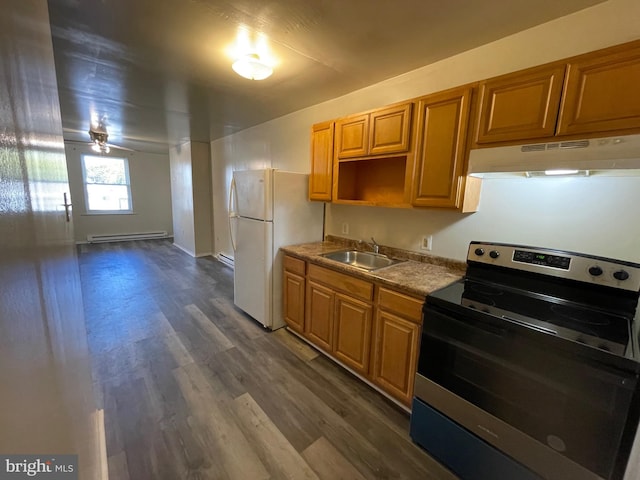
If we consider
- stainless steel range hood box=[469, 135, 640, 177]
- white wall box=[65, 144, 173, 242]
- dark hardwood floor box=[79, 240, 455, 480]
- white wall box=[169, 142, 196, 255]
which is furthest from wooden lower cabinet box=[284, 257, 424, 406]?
white wall box=[65, 144, 173, 242]

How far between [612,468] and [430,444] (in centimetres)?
79

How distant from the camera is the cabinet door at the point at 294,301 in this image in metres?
2.66

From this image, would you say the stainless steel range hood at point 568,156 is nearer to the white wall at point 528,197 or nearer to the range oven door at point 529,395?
the white wall at point 528,197

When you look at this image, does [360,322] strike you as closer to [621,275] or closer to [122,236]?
[621,275]

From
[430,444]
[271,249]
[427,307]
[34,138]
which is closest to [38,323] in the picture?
[34,138]

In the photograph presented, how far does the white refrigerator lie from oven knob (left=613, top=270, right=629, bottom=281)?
7.74 feet

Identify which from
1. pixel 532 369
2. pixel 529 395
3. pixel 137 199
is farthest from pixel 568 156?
pixel 137 199

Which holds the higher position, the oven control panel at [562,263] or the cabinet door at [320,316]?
the oven control panel at [562,263]

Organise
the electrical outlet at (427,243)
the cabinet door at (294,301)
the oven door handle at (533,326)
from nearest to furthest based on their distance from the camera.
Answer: the oven door handle at (533,326)
the electrical outlet at (427,243)
the cabinet door at (294,301)

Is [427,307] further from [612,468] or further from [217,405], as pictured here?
[217,405]

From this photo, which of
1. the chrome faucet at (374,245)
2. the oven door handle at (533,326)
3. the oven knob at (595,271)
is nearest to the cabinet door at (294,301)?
the chrome faucet at (374,245)

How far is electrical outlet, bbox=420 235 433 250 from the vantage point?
225 cm

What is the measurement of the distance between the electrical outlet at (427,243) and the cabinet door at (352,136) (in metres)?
0.88

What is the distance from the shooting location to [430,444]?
1.58 meters
